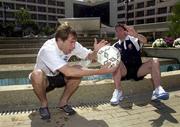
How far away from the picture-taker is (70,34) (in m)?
3.75

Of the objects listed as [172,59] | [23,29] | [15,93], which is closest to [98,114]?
[15,93]

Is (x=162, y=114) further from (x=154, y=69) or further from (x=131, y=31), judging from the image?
(x=131, y=31)

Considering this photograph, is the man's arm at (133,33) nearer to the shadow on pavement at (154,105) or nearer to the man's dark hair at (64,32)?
the shadow on pavement at (154,105)

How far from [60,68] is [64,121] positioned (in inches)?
36.9

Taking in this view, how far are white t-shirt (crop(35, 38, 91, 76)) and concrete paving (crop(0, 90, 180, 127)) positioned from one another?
75cm

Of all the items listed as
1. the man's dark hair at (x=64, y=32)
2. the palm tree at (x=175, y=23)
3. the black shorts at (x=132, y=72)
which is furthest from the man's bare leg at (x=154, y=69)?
the palm tree at (x=175, y=23)

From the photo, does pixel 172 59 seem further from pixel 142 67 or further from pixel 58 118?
pixel 58 118

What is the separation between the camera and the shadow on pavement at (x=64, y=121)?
400 centimetres

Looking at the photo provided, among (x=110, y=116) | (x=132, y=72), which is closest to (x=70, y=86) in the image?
(x=110, y=116)

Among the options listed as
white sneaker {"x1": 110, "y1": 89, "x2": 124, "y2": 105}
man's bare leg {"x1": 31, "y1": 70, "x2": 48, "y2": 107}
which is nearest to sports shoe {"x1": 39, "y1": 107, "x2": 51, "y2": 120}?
man's bare leg {"x1": 31, "y1": 70, "x2": 48, "y2": 107}

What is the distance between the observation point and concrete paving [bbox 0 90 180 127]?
4.02 m

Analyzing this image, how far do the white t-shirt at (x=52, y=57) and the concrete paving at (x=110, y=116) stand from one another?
0.75 meters

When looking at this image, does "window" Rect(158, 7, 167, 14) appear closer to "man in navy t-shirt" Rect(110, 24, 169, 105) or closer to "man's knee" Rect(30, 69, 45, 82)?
"man in navy t-shirt" Rect(110, 24, 169, 105)

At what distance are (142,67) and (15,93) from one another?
2.31 metres
